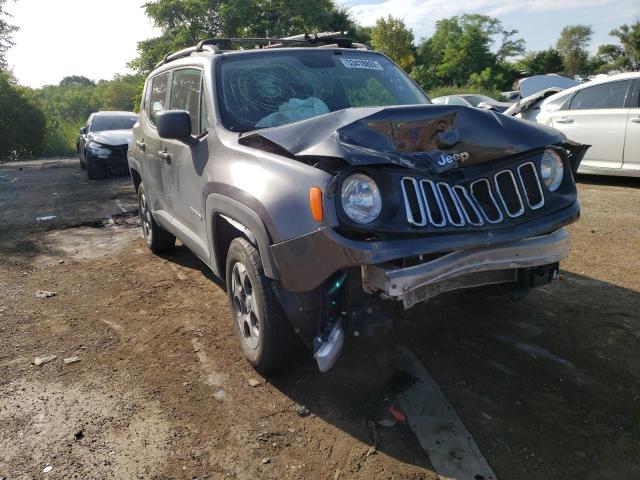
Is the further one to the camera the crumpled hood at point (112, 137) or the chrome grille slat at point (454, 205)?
the crumpled hood at point (112, 137)

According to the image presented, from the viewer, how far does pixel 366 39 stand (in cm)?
4484

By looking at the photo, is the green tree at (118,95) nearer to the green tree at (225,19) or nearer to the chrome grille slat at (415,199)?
the green tree at (225,19)

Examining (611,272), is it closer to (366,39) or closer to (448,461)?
(448,461)

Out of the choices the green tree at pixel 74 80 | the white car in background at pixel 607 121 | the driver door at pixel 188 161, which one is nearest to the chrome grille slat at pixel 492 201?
the driver door at pixel 188 161

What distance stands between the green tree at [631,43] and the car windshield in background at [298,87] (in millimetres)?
56291

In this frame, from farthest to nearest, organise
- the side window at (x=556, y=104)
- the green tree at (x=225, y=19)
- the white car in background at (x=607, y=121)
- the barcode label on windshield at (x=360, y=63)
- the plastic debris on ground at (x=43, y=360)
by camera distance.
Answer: the green tree at (x=225, y=19)
the side window at (x=556, y=104)
the white car in background at (x=607, y=121)
the barcode label on windshield at (x=360, y=63)
the plastic debris on ground at (x=43, y=360)

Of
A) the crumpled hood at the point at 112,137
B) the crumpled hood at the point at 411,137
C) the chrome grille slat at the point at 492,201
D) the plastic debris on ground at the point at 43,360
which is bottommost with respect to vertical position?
the plastic debris on ground at the point at 43,360

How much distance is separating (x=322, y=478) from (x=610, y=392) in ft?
5.32

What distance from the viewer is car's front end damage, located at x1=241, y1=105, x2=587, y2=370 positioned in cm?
238

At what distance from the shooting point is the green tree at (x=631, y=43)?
168 ft

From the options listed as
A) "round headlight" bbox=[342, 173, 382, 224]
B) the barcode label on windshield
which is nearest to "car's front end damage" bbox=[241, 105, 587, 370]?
"round headlight" bbox=[342, 173, 382, 224]

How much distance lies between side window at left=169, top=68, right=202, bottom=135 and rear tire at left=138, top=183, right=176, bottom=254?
4.77ft

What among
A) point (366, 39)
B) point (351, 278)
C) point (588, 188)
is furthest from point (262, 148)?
point (366, 39)

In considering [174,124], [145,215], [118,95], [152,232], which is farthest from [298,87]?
[118,95]
